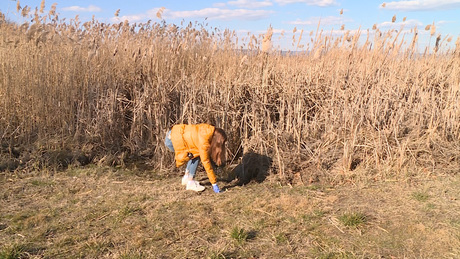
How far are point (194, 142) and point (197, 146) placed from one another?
5 centimetres

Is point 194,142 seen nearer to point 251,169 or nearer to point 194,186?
point 194,186

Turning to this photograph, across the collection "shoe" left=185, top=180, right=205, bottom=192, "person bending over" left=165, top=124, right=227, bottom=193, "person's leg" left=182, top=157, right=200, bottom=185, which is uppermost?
"person bending over" left=165, top=124, right=227, bottom=193

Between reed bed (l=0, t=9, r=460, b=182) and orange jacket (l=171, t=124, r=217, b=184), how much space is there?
747 mm

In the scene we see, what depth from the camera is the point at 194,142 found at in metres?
3.81

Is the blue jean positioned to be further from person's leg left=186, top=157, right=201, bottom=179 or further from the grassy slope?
the grassy slope

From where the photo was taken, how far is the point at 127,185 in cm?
403

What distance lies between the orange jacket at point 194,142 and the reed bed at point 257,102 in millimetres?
747

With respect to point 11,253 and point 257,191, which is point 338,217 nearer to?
point 257,191

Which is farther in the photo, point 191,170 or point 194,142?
point 191,170

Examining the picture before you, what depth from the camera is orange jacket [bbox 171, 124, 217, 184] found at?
3.72 meters

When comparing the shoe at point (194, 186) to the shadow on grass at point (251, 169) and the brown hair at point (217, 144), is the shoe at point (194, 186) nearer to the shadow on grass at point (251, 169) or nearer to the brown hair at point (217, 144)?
the brown hair at point (217, 144)

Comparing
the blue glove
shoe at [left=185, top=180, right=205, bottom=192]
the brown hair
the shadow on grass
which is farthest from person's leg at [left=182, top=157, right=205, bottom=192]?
the shadow on grass

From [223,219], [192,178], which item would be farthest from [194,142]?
[223,219]

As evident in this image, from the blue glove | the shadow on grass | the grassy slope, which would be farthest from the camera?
the shadow on grass
